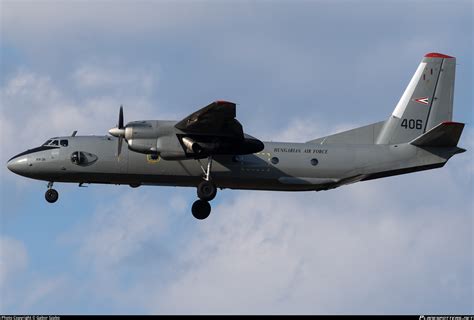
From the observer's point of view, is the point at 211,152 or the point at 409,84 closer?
the point at 211,152

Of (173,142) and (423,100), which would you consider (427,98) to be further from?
(173,142)

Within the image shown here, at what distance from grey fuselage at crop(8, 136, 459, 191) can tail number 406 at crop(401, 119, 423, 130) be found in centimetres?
143

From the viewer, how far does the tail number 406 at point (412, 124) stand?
3209 cm

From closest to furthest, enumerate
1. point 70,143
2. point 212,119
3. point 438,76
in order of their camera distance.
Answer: point 212,119 → point 70,143 → point 438,76

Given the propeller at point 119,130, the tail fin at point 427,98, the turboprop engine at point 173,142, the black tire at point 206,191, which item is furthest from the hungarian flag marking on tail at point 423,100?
the propeller at point 119,130

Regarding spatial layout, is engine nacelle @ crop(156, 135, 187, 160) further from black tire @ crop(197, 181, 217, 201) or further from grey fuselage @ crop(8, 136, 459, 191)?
black tire @ crop(197, 181, 217, 201)

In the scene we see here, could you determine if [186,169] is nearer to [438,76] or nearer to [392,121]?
[392,121]

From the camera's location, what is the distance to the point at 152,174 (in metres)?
29.8

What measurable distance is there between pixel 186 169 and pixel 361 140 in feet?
20.9

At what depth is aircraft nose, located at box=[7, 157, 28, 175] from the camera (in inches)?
1191

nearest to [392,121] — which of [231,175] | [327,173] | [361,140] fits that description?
[361,140]

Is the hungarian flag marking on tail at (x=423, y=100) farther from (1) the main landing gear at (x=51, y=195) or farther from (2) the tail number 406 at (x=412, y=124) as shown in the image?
(1) the main landing gear at (x=51, y=195)

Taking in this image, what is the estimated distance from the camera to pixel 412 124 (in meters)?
32.2

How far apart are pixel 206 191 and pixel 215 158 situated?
1187mm
